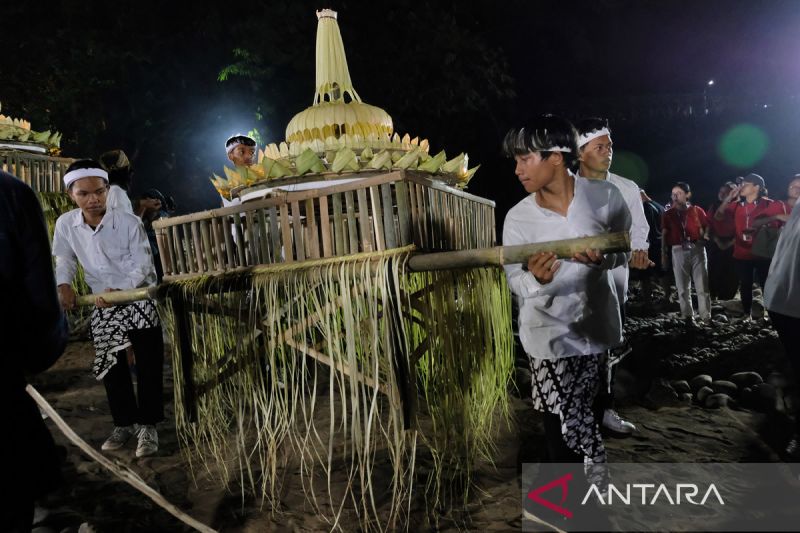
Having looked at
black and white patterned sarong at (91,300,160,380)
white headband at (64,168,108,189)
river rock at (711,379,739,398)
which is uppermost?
white headband at (64,168,108,189)

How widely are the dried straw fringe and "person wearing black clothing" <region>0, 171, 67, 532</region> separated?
1.05 m

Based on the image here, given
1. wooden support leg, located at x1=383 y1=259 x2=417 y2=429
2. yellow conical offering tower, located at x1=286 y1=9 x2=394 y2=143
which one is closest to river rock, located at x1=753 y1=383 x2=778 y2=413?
wooden support leg, located at x1=383 y1=259 x2=417 y2=429

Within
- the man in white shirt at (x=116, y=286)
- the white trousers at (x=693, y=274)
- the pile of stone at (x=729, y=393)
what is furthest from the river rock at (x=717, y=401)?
the man in white shirt at (x=116, y=286)

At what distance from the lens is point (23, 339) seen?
145 centimetres

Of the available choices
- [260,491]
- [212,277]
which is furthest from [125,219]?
[260,491]

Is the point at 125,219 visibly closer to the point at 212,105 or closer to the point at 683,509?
the point at 683,509

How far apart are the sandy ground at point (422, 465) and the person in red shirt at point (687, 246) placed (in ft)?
5.30

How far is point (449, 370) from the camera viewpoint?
2516 mm

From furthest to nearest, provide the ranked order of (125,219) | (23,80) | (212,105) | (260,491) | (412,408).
→ (212,105) → (23,80) → (125,219) → (260,491) → (412,408)

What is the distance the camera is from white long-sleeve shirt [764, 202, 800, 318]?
2.69 metres

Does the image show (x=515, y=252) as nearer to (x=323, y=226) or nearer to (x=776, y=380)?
(x=323, y=226)

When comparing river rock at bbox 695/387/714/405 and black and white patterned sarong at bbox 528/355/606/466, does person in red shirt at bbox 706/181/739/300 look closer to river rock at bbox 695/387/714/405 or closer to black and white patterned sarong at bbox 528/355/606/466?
river rock at bbox 695/387/714/405

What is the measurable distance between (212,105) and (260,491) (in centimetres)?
1199

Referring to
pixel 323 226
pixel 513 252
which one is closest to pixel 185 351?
pixel 323 226
